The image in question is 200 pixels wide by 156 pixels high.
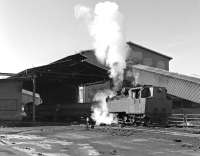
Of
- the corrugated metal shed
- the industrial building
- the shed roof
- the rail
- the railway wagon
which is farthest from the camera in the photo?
the shed roof

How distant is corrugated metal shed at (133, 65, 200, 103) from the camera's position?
45562mm

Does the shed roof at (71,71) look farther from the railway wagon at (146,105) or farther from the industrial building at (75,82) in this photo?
the railway wagon at (146,105)

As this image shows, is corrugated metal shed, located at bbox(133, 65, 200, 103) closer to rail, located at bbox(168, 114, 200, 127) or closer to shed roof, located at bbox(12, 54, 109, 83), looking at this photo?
shed roof, located at bbox(12, 54, 109, 83)

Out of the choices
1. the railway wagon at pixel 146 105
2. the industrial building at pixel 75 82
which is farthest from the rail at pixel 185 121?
the industrial building at pixel 75 82

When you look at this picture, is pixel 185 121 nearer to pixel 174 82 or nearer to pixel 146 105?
pixel 146 105

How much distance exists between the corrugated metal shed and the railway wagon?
14136 millimetres

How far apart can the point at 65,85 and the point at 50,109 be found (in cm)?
721

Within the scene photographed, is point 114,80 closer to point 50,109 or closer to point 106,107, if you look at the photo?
point 106,107

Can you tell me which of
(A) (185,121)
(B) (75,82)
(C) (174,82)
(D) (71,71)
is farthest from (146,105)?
(B) (75,82)

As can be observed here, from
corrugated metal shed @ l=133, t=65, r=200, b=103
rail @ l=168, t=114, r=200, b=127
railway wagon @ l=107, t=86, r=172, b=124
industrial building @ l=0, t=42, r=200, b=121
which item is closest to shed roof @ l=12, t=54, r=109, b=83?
industrial building @ l=0, t=42, r=200, b=121

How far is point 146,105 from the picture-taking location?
30500 mm

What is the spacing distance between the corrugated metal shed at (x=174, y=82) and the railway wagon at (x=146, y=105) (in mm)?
14136

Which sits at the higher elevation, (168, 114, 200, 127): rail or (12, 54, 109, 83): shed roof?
(12, 54, 109, 83): shed roof

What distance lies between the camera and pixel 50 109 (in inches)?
2135
